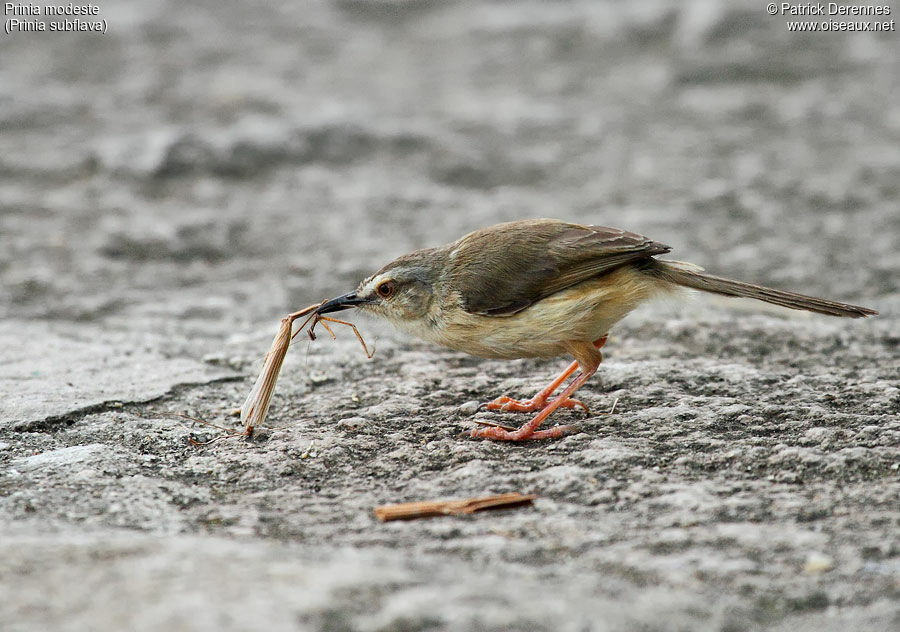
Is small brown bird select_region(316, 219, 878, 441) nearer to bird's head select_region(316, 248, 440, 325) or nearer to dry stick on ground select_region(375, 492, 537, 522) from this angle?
bird's head select_region(316, 248, 440, 325)

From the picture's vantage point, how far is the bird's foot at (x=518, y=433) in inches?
144

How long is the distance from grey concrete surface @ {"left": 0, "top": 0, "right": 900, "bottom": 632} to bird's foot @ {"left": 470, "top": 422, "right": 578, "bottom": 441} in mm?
62

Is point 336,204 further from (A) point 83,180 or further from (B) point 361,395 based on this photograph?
(B) point 361,395

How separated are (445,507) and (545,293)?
149 centimetres

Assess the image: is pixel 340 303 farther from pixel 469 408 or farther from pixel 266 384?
pixel 469 408

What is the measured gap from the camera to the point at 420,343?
5125 millimetres

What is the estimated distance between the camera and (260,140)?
7.80 m

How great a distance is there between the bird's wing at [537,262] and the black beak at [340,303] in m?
0.53

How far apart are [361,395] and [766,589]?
2234 mm

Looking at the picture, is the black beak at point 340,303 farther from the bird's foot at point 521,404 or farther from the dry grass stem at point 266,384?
the bird's foot at point 521,404

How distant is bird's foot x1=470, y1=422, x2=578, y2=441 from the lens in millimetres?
3668

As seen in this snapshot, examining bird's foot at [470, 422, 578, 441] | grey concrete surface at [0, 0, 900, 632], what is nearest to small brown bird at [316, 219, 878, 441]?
bird's foot at [470, 422, 578, 441]

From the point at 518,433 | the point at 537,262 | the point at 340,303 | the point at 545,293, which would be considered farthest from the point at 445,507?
the point at 340,303

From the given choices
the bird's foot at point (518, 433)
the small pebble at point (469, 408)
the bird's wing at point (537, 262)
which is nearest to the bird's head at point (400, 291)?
the bird's wing at point (537, 262)
